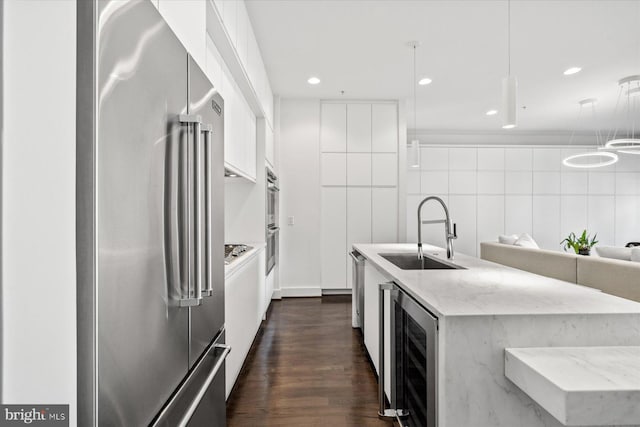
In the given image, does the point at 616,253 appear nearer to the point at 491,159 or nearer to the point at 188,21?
the point at 188,21

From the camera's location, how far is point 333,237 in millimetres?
5410

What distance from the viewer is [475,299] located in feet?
4.55

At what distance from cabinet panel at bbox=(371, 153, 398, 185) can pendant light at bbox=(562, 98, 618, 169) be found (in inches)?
88.8

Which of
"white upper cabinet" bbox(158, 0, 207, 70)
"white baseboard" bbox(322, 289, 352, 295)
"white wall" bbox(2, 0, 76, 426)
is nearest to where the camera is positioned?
"white wall" bbox(2, 0, 76, 426)

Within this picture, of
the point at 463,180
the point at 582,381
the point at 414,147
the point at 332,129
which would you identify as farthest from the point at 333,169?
the point at 582,381

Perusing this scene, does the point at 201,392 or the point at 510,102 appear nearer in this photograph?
the point at 201,392

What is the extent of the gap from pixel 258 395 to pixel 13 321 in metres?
2.08

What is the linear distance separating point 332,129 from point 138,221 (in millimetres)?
4824

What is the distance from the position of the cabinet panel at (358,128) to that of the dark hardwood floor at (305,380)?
8.44 ft

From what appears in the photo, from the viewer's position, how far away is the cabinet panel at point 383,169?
17.8 feet

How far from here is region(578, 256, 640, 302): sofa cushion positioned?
9.08 ft

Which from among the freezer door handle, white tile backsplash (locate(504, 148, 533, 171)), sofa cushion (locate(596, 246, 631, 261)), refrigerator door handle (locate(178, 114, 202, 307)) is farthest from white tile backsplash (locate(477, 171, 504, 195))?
refrigerator door handle (locate(178, 114, 202, 307))

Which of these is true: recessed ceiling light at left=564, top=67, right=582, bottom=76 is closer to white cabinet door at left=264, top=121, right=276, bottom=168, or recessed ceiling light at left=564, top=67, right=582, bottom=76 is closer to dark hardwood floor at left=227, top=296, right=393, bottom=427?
white cabinet door at left=264, top=121, right=276, bottom=168

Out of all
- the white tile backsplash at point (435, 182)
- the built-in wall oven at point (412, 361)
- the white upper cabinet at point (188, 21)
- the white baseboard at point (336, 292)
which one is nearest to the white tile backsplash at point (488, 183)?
the white tile backsplash at point (435, 182)
